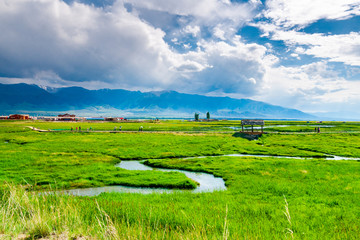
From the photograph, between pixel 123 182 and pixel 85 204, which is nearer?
pixel 85 204

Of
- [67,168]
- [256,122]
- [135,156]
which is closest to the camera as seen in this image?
[67,168]

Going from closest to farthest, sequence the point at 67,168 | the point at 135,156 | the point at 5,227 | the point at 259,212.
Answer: the point at 5,227 → the point at 259,212 → the point at 67,168 → the point at 135,156

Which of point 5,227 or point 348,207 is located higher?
point 5,227

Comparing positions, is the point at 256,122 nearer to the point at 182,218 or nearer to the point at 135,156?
the point at 135,156

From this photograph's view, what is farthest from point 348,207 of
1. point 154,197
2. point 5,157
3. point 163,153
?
point 5,157

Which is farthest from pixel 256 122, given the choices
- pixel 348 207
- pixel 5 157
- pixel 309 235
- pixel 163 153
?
pixel 5 157

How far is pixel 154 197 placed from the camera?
14.4 meters

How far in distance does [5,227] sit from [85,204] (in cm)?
460

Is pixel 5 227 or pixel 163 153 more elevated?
pixel 5 227

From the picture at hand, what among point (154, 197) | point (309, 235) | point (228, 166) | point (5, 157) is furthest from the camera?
point (5, 157)

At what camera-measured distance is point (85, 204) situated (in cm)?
1141

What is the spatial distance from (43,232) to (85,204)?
4.40 m

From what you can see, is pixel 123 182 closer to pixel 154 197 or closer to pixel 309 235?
pixel 154 197

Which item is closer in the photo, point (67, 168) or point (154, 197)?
point (154, 197)
